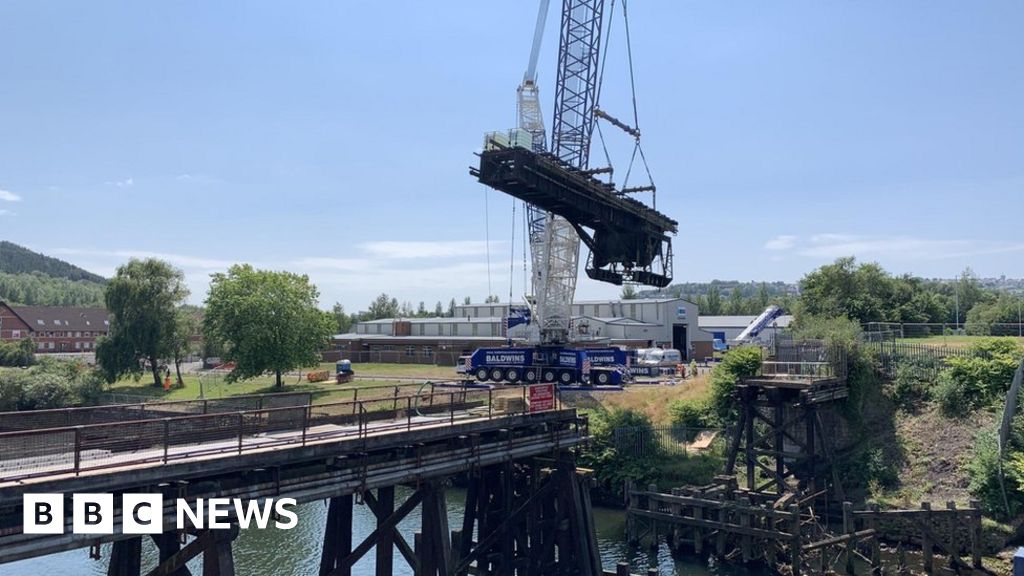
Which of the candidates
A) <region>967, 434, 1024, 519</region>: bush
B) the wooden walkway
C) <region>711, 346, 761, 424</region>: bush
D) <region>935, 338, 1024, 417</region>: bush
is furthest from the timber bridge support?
<region>935, 338, 1024, 417</region>: bush

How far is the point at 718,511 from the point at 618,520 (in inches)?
276

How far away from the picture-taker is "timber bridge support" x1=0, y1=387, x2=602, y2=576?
11.6 meters

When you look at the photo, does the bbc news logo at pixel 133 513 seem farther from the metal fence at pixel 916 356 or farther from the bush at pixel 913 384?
the metal fence at pixel 916 356

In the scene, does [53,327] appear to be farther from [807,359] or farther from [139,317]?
[807,359]

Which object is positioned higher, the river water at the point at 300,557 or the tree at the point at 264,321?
the tree at the point at 264,321

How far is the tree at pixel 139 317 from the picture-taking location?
6394 centimetres

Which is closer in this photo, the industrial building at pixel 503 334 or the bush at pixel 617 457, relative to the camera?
the bush at pixel 617 457

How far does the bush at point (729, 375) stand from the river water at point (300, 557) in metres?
7.59

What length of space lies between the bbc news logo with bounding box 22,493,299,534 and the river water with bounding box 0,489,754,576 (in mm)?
11859

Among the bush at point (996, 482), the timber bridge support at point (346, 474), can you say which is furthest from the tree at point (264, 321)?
the bush at point (996, 482)

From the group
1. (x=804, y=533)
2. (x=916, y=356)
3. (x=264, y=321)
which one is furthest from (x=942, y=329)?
(x=264, y=321)

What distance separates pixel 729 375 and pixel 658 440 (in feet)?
14.7

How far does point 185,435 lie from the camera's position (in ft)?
45.5

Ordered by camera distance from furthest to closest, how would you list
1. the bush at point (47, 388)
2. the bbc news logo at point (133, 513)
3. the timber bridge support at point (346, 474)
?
the bush at point (47, 388), the timber bridge support at point (346, 474), the bbc news logo at point (133, 513)
